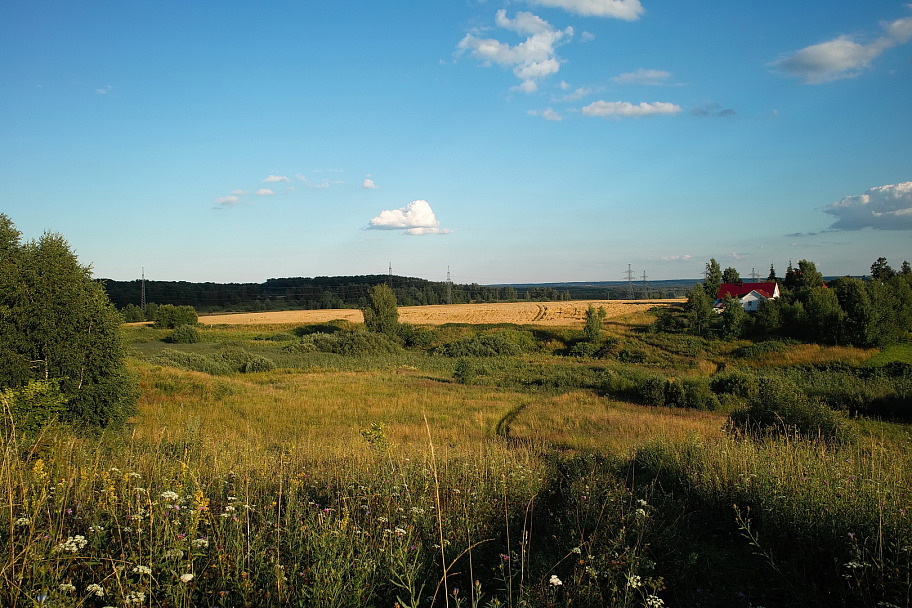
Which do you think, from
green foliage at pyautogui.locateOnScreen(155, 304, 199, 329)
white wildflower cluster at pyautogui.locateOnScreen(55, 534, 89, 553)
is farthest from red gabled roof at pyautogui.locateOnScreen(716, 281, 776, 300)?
white wildflower cluster at pyautogui.locateOnScreen(55, 534, 89, 553)

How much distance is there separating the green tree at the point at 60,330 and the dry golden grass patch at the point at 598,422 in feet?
33.2

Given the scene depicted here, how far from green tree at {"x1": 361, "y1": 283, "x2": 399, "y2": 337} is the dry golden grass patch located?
34.9m

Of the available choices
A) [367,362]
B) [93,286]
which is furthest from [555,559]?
[367,362]

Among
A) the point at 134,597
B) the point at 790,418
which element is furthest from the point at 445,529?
the point at 790,418

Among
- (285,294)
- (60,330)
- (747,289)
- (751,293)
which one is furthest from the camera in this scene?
(285,294)

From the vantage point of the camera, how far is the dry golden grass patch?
1485 cm

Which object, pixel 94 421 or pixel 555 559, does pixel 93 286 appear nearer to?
pixel 94 421

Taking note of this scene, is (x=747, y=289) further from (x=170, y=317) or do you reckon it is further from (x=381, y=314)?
(x=170, y=317)

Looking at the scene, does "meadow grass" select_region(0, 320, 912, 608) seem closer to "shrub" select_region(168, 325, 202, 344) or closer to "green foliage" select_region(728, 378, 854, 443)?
"green foliage" select_region(728, 378, 854, 443)

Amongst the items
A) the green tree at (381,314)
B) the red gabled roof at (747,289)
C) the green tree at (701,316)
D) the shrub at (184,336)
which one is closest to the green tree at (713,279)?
the red gabled roof at (747,289)

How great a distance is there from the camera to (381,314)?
5825 cm

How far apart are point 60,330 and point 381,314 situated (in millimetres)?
47513

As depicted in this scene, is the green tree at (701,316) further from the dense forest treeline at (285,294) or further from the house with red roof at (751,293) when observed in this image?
the dense forest treeline at (285,294)

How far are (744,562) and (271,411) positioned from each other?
17.5m
